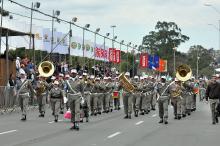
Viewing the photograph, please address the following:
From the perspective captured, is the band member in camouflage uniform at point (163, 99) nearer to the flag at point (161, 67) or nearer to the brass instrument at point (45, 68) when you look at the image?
the brass instrument at point (45, 68)

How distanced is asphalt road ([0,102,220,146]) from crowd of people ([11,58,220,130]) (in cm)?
92

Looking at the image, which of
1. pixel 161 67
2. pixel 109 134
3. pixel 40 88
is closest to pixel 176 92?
pixel 40 88

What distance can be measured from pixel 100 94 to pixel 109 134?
12.1 meters

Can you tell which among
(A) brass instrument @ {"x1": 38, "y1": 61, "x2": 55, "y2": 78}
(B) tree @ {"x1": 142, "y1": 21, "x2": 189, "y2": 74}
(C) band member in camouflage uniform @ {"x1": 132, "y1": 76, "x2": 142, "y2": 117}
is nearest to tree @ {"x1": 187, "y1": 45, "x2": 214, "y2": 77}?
(B) tree @ {"x1": 142, "y1": 21, "x2": 189, "y2": 74}

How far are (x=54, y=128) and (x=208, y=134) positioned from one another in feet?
17.2

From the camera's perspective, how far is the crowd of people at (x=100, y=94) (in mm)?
20547

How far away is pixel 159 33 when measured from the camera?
150625 mm

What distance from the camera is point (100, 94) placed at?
30547mm

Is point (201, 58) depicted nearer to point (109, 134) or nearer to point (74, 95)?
point (74, 95)

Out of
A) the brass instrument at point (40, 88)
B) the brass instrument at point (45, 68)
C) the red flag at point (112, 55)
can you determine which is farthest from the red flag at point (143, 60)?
the brass instrument at point (45, 68)

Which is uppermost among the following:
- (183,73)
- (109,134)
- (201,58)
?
(201,58)

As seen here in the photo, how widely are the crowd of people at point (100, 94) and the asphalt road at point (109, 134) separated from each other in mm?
921

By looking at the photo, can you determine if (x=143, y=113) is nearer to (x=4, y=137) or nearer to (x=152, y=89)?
(x=152, y=89)

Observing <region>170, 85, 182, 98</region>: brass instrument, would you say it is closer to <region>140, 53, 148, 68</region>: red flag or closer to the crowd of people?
the crowd of people
